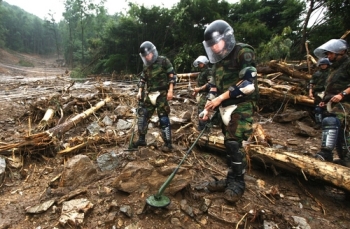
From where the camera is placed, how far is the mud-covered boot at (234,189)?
237 centimetres

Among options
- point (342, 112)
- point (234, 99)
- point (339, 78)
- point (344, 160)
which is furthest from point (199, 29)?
point (234, 99)

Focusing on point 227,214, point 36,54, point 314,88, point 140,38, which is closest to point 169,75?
point 227,214

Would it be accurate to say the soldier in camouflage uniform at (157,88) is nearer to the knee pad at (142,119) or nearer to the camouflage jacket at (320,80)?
the knee pad at (142,119)

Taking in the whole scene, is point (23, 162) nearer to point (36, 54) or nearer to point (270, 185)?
point (270, 185)

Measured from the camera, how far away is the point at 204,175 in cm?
311

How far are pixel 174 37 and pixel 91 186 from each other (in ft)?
47.5

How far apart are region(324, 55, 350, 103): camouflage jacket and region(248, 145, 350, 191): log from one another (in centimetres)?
107

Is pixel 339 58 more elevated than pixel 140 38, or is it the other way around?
pixel 140 38

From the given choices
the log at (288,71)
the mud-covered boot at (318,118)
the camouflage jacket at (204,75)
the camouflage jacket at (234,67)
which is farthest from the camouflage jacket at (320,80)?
the camouflage jacket at (234,67)

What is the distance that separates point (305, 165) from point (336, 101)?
1047 millimetres

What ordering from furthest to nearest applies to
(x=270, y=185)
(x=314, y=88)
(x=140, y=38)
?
(x=140, y=38) < (x=314, y=88) < (x=270, y=185)

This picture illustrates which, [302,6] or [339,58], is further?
[302,6]

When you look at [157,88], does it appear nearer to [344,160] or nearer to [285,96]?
[344,160]

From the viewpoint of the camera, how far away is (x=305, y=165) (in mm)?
2697
